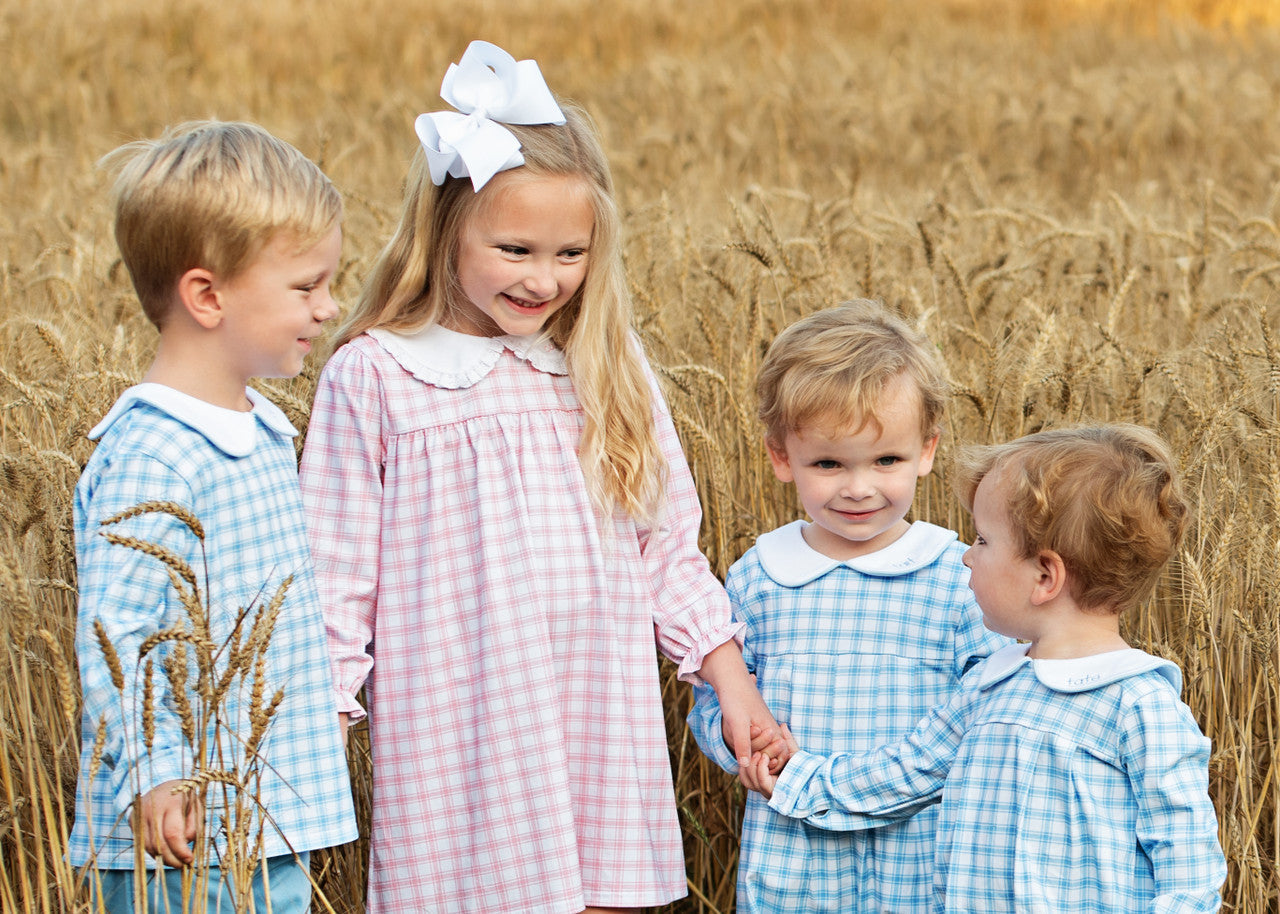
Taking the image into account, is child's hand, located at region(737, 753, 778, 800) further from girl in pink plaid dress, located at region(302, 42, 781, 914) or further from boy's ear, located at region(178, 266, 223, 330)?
boy's ear, located at region(178, 266, 223, 330)

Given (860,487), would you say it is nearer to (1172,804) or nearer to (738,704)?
(738,704)

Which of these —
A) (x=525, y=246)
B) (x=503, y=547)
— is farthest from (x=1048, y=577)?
(x=525, y=246)

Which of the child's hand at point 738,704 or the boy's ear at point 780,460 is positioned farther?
the boy's ear at point 780,460

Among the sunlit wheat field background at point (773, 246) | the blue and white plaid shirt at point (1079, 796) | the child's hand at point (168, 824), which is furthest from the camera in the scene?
the sunlit wheat field background at point (773, 246)

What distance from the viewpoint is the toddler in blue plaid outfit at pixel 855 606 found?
201 centimetres

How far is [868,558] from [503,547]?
0.59 metres

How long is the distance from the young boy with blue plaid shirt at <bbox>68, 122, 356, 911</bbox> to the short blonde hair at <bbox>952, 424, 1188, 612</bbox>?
101cm

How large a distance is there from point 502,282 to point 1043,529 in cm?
88

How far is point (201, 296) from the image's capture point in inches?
69.8

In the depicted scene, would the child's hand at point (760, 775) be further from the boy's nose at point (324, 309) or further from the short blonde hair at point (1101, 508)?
the boy's nose at point (324, 309)

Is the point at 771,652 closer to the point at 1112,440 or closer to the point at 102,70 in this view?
the point at 1112,440

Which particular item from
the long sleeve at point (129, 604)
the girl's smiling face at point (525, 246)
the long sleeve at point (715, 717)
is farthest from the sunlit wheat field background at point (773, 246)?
the girl's smiling face at point (525, 246)

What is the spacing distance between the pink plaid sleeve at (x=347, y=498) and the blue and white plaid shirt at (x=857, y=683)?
601 millimetres

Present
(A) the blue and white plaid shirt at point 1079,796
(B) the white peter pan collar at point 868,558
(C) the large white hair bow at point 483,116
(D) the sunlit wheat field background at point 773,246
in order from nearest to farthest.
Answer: (A) the blue and white plaid shirt at point 1079,796
(C) the large white hair bow at point 483,116
(B) the white peter pan collar at point 868,558
(D) the sunlit wheat field background at point 773,246
